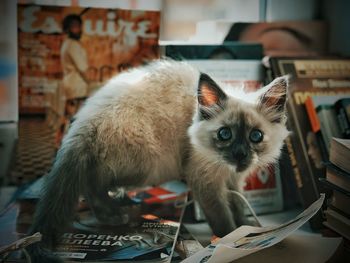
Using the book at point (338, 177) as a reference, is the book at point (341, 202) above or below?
below

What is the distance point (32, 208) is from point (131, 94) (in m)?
0.46

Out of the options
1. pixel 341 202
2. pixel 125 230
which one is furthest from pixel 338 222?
pixel 125 230

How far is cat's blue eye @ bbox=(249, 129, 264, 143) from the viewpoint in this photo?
1.23 m

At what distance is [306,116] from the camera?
146 cm

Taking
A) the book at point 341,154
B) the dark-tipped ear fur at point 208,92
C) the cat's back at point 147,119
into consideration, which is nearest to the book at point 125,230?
the cat's back at point 147,119

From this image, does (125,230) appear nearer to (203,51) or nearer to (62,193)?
(62,193)

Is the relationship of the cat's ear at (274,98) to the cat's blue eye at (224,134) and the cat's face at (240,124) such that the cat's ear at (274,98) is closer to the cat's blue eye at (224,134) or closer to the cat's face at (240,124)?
the cat's face at (240,124)

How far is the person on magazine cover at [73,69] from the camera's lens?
1.42 meters

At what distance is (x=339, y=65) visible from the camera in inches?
59.3

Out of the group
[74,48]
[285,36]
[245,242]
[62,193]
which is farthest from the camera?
[285,36]

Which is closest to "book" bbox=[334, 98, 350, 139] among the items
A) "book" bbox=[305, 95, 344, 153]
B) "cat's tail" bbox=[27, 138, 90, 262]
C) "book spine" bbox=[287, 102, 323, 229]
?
"book" bbox=[305, 95, 344, 153]

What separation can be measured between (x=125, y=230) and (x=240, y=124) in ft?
1.47

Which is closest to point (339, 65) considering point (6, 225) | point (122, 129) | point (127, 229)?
point (122, 129)

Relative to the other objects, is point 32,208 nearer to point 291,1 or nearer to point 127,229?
point 127,229
